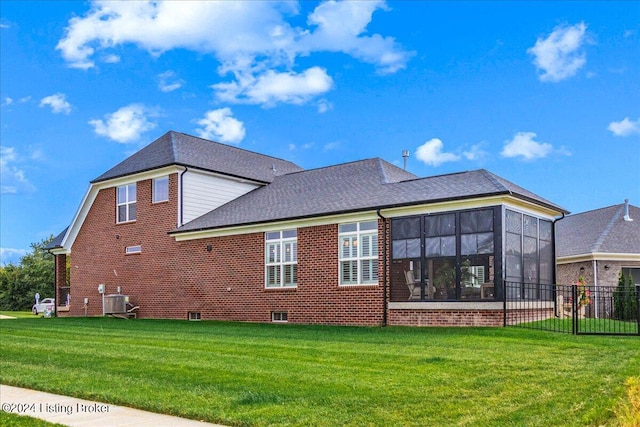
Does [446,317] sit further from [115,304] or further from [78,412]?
[115,304]

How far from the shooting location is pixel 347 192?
2131 centimetres

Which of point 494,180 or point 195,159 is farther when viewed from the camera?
point 195,159

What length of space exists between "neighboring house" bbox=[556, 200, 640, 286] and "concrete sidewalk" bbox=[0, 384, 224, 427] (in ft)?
71.7

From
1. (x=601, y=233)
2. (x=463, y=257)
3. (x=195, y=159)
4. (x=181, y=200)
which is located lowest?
(x=463, y=257)

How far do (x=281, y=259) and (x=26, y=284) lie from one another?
3656 cm

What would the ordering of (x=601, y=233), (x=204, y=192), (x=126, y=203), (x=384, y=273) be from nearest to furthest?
(x=384, y=273)
(x=204, y=192)
(x=126, y=203)
(x=601, y=233)

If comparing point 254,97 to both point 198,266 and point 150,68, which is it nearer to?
point 150,68

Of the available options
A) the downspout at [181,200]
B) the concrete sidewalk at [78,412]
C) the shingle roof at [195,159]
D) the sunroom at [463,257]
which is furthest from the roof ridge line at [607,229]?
the concrete sidewalk at [78,412]

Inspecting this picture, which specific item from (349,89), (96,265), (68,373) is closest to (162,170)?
(96,265)

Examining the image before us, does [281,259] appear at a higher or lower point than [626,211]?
lower

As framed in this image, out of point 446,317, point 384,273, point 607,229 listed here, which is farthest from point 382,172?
point 607,229

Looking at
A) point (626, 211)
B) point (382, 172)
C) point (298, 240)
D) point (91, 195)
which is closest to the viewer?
point (298, 240)

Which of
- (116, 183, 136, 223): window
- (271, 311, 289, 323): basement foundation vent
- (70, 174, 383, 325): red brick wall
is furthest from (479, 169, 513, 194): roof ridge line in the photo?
(116, 183, 136, 223): window

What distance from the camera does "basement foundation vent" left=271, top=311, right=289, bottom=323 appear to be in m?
21.2
